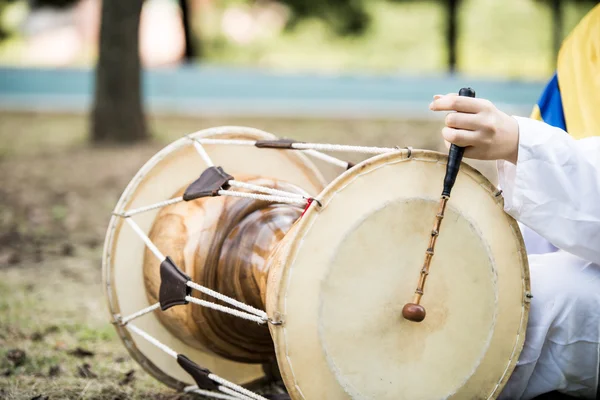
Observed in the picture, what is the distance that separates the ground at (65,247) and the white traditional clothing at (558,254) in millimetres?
971

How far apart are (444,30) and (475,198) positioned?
14036 mm

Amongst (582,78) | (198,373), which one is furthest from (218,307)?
(582,78)

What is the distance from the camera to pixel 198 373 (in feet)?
6.00

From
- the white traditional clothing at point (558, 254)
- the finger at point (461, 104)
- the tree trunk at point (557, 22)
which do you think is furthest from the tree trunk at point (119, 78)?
the tree trunk at point (557, 22)

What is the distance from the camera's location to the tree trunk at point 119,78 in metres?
6.62

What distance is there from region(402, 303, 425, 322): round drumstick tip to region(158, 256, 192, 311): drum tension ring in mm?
550

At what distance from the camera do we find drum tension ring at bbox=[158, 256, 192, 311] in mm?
1717

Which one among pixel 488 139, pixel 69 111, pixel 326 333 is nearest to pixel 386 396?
pixel 326 333

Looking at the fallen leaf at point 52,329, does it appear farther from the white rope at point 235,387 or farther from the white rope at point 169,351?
the white rope at point 235,387

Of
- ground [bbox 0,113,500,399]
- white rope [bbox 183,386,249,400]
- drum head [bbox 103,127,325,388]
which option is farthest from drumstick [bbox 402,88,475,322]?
ground [bbox 0,113,500,399]

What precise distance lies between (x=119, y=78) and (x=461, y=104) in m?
5.80

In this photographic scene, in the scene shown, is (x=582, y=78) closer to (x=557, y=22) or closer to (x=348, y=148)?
(x=348, y=148)

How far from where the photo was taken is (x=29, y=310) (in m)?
2.71

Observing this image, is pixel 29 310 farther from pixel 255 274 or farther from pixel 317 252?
pixel 317 252
